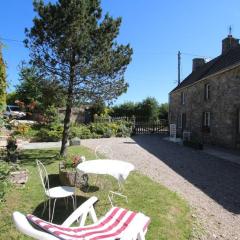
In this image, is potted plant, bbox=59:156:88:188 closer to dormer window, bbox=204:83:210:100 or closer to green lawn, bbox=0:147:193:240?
green lawn, bbox=0:147:193:240

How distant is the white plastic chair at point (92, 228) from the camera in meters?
2.88

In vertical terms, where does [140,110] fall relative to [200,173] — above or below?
above

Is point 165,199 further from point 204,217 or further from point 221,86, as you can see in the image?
point 221,86

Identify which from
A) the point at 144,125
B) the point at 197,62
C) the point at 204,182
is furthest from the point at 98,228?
the point at 197,62

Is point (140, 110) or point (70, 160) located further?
point (140, 110)

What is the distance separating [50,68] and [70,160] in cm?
517

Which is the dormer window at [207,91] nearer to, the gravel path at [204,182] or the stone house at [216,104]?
the stone house at [216,104]

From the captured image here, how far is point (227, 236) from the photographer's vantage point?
5348mm

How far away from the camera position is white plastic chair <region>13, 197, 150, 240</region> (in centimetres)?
288

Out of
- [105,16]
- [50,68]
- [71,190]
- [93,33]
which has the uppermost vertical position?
[105,16]

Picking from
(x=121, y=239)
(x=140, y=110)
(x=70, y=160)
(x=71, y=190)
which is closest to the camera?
(x=121, y=239)

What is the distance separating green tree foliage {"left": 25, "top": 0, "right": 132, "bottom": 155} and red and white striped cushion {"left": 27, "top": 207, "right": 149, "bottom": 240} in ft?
26.6

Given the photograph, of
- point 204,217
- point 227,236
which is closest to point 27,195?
point 204,217

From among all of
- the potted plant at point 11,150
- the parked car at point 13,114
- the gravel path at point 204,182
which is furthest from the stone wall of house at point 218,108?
the potted plant at point 11,150
